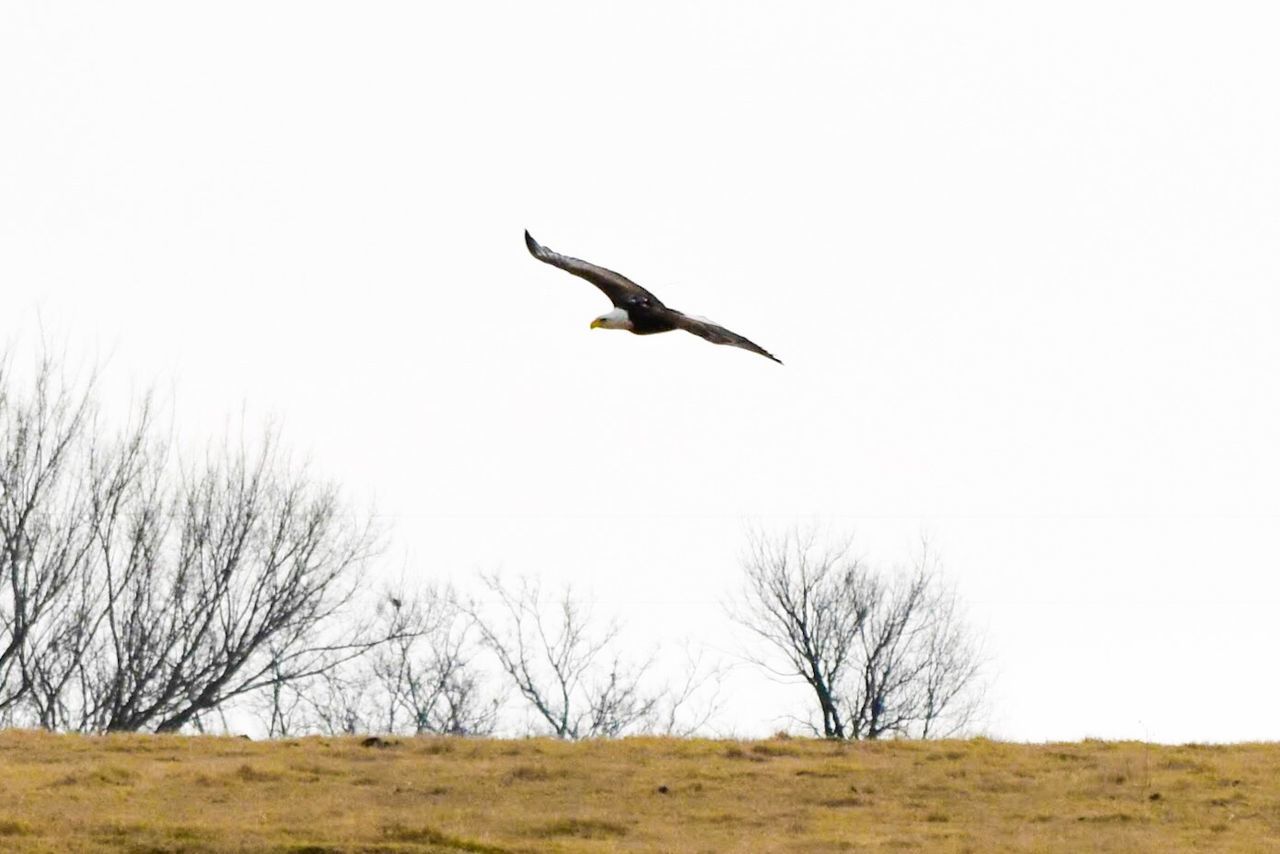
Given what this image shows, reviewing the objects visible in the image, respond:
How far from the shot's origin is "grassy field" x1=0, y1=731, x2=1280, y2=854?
46.3ft

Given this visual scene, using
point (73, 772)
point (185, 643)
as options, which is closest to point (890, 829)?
point (73, 772)

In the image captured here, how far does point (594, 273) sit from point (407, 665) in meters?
35.2

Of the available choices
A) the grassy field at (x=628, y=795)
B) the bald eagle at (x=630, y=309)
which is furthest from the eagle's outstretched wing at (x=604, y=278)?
the grassy field at (x=628, y=795)

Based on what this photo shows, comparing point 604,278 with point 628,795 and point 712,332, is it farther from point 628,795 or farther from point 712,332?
point 628,795

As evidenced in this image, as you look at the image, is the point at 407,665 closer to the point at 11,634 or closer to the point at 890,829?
the point at 11,634

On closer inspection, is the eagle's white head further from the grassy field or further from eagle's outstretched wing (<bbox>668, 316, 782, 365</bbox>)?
the grassy field

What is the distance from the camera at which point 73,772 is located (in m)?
16.4

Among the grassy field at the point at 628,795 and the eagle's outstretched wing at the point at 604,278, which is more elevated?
the eagle's outstretched wing at the point at 604,278

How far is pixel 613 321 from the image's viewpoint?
42.6 feet

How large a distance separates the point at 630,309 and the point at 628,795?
497cm

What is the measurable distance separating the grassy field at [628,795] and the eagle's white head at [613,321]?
148 inches

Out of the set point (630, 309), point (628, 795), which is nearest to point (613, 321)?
point (630, 309)

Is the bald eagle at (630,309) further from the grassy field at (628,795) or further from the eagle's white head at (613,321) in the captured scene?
the grassy field at (628,795)

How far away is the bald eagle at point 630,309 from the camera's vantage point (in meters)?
12.0
